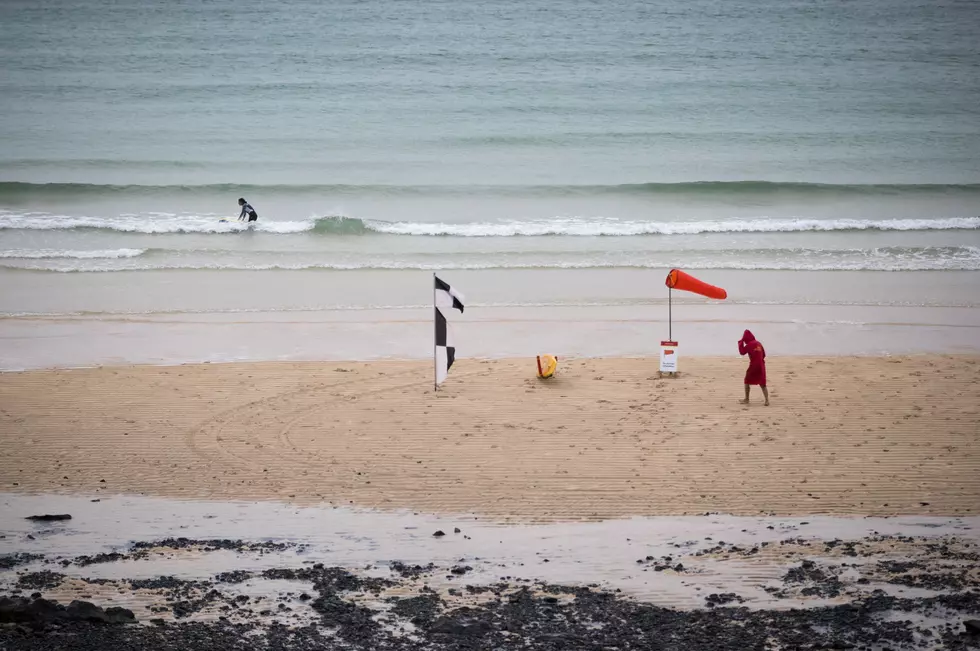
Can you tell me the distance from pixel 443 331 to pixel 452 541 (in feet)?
16.5

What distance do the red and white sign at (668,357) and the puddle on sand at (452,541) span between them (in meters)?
5.19

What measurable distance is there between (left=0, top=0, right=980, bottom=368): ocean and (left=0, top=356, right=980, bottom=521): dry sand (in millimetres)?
1776

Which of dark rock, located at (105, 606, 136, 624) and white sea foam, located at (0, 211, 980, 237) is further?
white sea foam, located at (0, 211, 980, 237)

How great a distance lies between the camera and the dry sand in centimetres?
1116

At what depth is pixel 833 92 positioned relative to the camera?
42844 millimetres

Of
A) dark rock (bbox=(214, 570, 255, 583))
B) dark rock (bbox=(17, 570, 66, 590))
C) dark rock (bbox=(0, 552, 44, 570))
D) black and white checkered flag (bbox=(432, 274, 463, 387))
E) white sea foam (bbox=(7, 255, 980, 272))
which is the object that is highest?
white sea foam (bbox=(7, 255, 980, 272))

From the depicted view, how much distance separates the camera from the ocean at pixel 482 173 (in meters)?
19.5

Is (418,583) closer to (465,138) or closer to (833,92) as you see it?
(465,138)

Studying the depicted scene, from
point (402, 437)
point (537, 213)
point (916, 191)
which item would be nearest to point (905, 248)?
point (916, 191)

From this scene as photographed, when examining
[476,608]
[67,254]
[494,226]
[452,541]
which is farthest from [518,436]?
[67,254]

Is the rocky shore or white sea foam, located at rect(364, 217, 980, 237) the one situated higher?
white sea foam, located at rect(364, 217, 980, 237)

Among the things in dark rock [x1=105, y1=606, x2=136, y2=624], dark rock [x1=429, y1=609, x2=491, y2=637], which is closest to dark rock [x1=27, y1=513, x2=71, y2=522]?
dark rock [x1=105, y1=606, x2=136, y2=624]

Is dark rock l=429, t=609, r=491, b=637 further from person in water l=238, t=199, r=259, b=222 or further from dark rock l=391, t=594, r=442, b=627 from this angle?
person in water l=238, t=199, r=259, b=222

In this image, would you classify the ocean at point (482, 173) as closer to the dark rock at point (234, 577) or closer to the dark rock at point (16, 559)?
the dark rock at point (16, 559)
